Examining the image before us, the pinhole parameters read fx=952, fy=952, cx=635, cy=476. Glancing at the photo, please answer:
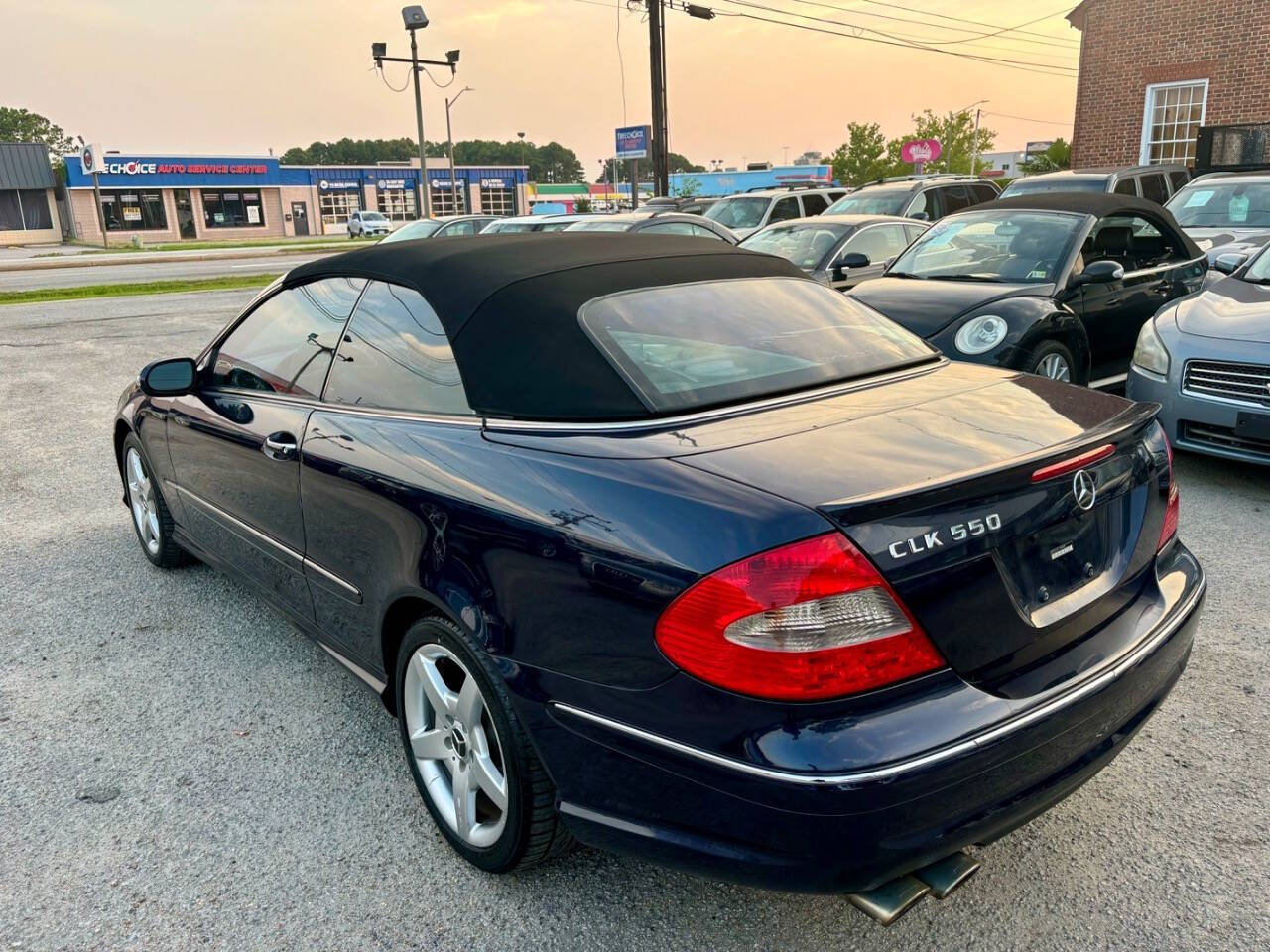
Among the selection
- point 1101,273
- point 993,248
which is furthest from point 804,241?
point 1101,273

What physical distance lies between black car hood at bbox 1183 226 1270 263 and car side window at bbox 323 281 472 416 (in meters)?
9.00

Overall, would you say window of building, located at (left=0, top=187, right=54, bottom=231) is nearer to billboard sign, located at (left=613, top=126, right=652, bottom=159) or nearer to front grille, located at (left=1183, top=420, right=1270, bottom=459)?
billboard sign, located at (left=613, top=126, right=652, bottom=159)

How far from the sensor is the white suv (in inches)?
657

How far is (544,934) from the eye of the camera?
2.29 metres

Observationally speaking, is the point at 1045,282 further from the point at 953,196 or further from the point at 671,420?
the point at 953,196

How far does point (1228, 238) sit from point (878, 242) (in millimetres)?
3767

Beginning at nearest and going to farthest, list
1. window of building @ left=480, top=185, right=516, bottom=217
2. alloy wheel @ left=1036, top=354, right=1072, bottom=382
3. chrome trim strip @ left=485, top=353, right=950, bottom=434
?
chrome trim strip @ left=485, top=353, right=950, bottom=434
alloy wheel @ left=1036, top=354, right=1072, bottom=382
window of building @ left=480, top=185, right=516, bottom=217

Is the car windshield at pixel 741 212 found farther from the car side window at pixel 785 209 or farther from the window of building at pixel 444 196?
the window of building at pixel 444 196

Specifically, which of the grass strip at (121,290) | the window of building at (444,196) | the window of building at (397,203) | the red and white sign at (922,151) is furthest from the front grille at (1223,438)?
the window of building at (397,203)

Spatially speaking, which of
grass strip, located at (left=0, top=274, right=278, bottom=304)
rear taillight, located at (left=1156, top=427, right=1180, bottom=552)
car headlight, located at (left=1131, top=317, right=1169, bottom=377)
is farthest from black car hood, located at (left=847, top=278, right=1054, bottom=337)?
grass strip, located at (left=0, top=274, right=278, bottom=304)

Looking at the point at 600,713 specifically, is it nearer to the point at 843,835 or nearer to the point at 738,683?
the point at 738,683

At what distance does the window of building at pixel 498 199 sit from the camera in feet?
262

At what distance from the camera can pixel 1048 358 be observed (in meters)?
6.21

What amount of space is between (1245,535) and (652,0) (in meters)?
22.9
